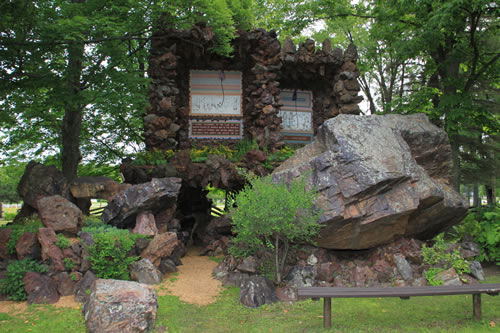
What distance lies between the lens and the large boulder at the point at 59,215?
7008 mm

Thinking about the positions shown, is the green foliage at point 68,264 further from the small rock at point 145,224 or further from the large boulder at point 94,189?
the large boulder at point 94,189

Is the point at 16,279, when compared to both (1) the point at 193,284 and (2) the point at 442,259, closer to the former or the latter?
(1) the point at 193,284

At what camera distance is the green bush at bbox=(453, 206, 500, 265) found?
27.6 ft

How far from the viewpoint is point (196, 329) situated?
5.24m

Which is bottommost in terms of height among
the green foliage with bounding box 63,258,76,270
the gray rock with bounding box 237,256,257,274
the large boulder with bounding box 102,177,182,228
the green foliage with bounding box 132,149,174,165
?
the gray rock with bounding box 237,256,257,274

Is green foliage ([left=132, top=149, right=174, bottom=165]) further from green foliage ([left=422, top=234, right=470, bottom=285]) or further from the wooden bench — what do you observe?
green foliage ([left=422, top=234, right=470, bottom=285])

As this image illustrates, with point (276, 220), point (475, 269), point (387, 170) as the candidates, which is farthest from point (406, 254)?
point (276, 220)

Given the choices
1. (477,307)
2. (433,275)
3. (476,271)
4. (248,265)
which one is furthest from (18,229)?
(476,271)

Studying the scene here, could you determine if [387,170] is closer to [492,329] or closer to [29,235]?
[492,329]

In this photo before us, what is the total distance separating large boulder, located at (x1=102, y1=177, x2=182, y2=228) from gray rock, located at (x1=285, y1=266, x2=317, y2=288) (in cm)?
354

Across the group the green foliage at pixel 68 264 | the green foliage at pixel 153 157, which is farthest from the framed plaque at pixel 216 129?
the green foliage at pixel 68 264

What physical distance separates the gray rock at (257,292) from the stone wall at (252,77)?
6.12 meters

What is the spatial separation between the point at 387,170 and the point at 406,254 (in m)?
2.06

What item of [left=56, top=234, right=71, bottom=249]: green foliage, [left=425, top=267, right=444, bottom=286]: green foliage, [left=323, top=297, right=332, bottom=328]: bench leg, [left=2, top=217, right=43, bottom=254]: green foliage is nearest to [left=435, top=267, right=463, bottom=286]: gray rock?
[left=425, top=267, right=444, bottom=286]: green foliage
